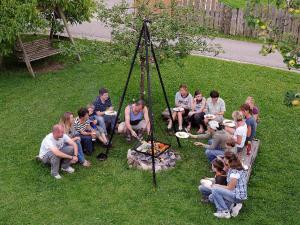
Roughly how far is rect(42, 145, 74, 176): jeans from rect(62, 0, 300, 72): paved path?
8128 millimetres

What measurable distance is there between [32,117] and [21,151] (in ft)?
5.79

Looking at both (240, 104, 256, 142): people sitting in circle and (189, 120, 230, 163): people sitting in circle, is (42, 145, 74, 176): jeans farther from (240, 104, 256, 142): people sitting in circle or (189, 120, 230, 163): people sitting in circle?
(240, 104, 256, 142): people sitting in circle

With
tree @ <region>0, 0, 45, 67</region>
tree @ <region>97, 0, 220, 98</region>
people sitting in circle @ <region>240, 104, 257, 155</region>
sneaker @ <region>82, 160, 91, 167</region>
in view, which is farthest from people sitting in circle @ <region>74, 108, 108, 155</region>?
tree @ <region>0, 0, 45, 67</region>

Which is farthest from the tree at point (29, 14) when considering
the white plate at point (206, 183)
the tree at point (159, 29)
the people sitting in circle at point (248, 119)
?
the white plate at point (206, 183)

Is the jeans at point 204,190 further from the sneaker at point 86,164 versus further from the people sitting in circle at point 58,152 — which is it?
the people sitting in circle at point 58,152

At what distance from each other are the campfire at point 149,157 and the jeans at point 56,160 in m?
1.28

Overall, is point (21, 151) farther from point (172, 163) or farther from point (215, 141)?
point (215, 141)

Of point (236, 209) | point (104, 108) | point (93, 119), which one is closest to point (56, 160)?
point (93, 119)

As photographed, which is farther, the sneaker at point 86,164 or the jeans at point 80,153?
the sneaker at point 86,164

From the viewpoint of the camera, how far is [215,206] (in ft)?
28.6

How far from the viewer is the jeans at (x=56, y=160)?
9477mm

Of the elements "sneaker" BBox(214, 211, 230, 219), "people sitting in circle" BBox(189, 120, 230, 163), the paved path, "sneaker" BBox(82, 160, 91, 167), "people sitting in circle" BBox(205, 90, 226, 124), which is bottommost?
"sneaker" BBox(214, 211, 230, 219)

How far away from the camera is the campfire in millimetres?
9906

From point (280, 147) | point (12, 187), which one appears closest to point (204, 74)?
point (280, 147)
